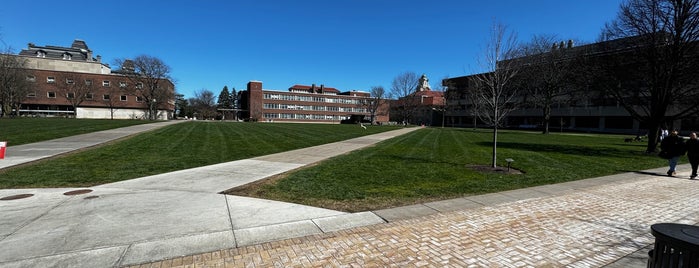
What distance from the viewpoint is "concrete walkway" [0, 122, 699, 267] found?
12.3ft

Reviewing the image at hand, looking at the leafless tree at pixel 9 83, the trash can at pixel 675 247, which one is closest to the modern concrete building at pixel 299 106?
the leafless tree at pixel 9 83

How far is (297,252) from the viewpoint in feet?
12.8

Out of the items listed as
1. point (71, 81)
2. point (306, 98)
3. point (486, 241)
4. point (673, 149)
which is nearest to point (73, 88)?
point (71, 81)

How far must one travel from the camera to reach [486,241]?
4406mm

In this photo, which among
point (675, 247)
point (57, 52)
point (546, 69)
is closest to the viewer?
point (675, 247)

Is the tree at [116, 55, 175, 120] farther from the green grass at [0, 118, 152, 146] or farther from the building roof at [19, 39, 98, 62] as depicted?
the green grass at [0, 118, 152, 146]

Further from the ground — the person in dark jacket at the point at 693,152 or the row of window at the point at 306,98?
the row of window at the point at 306,98

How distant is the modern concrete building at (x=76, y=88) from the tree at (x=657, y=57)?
75.4m

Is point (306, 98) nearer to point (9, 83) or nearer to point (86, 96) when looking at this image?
point (86, 96)

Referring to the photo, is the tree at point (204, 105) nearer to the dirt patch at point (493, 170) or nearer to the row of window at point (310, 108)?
the row of window at point (310, 108)

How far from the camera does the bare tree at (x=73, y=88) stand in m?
61.3

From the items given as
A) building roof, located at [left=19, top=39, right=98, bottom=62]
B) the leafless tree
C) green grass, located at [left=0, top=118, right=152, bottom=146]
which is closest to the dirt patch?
green grass, located at [left=0, top=118, right=152, bottom=146]

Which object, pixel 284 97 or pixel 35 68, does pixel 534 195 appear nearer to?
pixel 35 68

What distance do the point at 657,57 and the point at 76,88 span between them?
84403 mm
